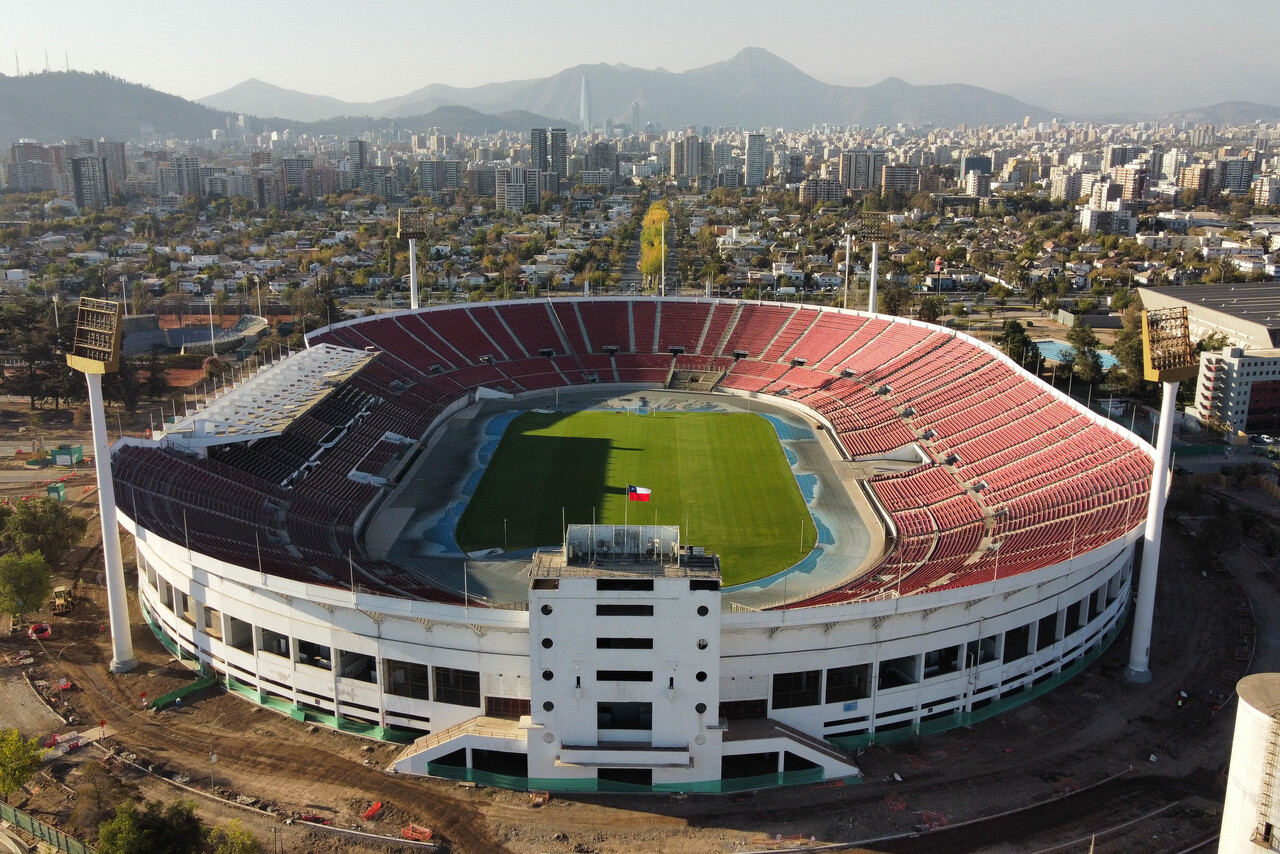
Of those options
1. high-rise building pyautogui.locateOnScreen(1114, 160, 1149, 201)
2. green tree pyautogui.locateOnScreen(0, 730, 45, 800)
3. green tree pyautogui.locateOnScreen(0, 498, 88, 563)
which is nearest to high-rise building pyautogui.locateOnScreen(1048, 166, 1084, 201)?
→ high-rise building pyautogui.locateOnScreen(1114, 160, 1149, 201)

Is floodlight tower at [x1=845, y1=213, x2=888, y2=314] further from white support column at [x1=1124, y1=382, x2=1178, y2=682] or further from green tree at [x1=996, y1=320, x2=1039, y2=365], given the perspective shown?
white support column at [x1=1124, y1=382, x2=1178, y2=682]

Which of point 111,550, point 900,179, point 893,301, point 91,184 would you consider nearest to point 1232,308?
point 893,301

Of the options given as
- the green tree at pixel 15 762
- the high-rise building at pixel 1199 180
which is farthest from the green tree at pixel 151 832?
the high-rise building at pixel 1199 180

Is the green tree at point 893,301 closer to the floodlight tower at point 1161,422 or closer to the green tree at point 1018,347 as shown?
the green tree at point 1018,347

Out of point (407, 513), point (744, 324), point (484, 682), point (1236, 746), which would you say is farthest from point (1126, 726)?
point (744, 324)

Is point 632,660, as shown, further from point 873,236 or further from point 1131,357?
point 1131,357

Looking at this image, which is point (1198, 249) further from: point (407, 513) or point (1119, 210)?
point (407, 513)

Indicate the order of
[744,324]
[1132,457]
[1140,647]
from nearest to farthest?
[1140,647] < [1132,457] < [744,324]

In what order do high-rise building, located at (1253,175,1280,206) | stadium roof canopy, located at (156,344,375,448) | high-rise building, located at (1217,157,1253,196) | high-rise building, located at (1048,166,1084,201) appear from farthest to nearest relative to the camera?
high-rise building, located at (1048,166,1084,201) < high-rise building, located at (1217,157,1253,196) < high-rise building, located at (1253,175,1280,206) < stadium roof canopy, located at (156,344,375,448)

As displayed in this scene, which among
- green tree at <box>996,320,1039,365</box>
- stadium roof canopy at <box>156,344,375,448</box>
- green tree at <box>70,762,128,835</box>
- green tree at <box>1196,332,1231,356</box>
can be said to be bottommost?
green tree at <box>70,762,128,835</box>
